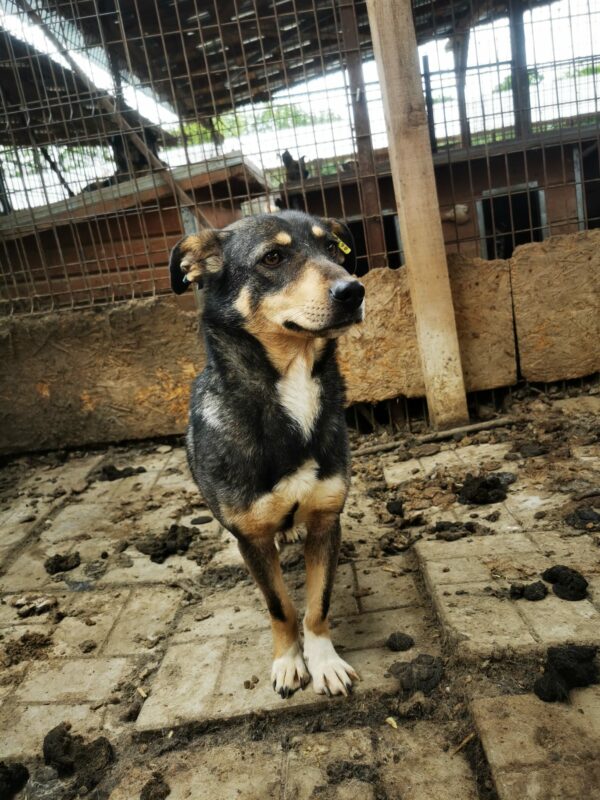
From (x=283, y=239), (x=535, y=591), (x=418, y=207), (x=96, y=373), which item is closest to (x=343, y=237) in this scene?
(x=283, y=239)

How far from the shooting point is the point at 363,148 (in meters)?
4.75

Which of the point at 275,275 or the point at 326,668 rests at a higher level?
the point at 275,275

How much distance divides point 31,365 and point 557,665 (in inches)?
197

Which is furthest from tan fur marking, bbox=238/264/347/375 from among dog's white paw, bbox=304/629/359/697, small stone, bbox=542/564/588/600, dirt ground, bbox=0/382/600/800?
small stone, bbox=542/564/588/600

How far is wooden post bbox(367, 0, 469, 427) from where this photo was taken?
14.1 ft

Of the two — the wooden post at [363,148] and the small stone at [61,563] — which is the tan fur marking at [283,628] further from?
the wooden post at [363,148]

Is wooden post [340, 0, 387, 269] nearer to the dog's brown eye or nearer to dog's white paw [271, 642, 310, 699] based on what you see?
the dog's brown eye

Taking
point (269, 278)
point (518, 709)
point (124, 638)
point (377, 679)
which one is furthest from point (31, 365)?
point (518, 709)

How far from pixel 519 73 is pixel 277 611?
15.5 ft

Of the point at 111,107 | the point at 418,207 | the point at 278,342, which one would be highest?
the point at 111,107

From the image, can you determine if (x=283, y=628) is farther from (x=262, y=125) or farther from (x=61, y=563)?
(x=262, y=125)

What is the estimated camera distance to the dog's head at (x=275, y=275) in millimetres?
2217


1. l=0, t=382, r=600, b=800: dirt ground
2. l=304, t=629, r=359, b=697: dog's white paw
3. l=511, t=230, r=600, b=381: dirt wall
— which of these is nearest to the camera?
l=0, t=382, r=600, b=800: dirt ground

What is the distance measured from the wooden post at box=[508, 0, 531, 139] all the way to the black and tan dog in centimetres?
338
